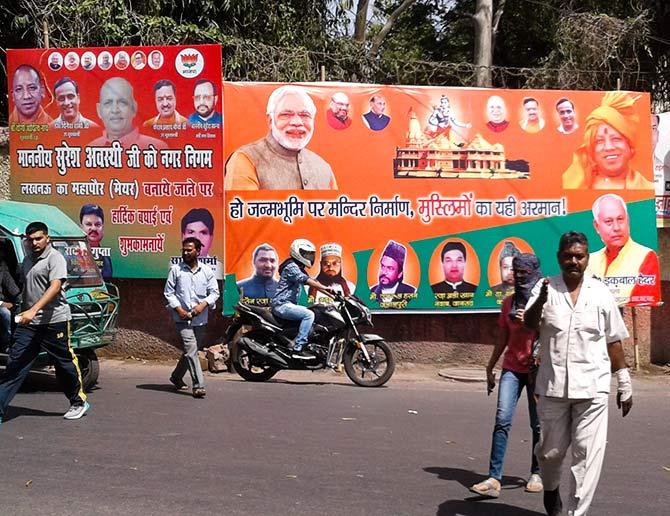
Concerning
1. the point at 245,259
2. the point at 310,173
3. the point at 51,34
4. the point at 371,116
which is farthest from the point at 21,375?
the point at 51,34

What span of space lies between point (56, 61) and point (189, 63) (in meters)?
1.78

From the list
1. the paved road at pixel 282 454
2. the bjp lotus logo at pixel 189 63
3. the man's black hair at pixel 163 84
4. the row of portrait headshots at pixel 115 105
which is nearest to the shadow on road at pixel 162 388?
the paved road at pixel 282 454

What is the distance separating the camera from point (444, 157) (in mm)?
11922

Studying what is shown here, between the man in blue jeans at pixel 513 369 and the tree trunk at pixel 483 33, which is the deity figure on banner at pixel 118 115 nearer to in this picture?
the tree trunk at pixel 483 33

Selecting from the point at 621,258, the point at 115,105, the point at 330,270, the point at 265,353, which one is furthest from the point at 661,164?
the point at 115,105

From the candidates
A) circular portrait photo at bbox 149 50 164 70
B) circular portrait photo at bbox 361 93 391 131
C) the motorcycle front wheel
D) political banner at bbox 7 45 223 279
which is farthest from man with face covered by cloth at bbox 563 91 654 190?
circular portrait photo at bbox 149 50 164 70

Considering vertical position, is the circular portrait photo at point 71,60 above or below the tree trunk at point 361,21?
below

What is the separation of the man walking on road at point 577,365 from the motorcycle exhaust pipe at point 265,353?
5.58m

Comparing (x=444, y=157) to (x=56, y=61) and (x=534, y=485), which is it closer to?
(x=56, y=61)

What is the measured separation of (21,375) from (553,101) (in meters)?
7.36

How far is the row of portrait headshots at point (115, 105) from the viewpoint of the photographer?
1180cm

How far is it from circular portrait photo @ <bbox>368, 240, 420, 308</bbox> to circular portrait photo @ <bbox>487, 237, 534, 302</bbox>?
3.16 feet

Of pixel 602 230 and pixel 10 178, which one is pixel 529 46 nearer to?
pixel 602 230

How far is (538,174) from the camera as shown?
11984 millimetres
